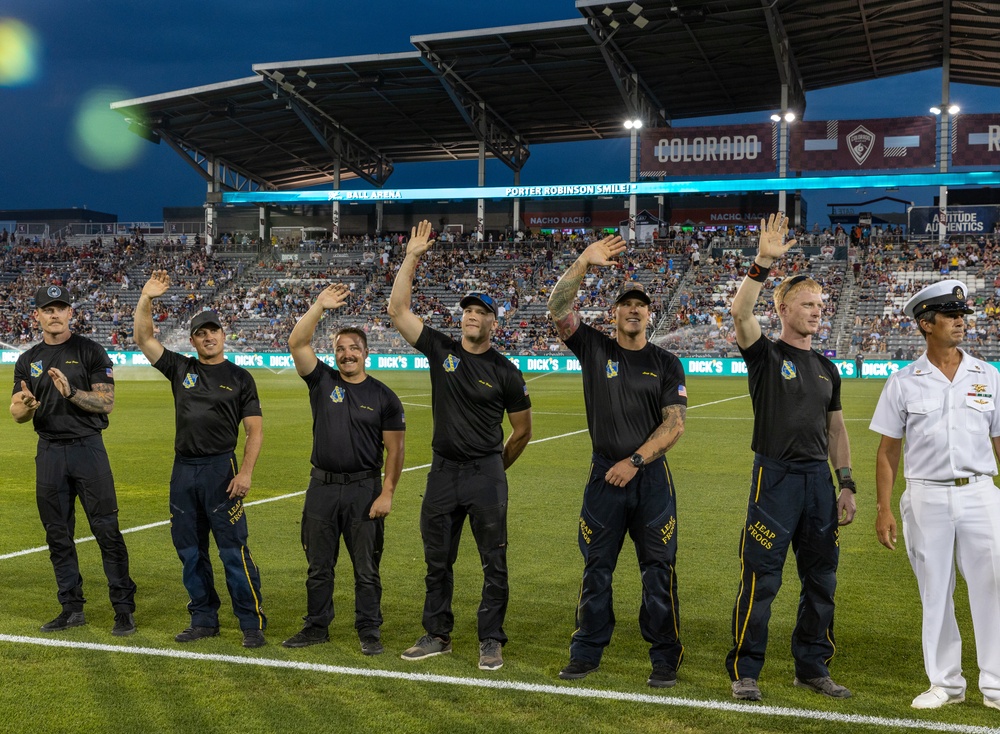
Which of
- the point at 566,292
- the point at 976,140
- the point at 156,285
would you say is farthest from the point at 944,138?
the point at 156,285

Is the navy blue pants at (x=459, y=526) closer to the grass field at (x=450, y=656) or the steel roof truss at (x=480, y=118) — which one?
the grass field at (x=450, y=656)

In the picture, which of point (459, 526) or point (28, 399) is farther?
point (28, 399)

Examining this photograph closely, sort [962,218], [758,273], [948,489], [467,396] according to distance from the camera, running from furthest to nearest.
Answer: [962,218], [467,396], [758,273], [948,489]

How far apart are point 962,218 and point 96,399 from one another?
54.5 m

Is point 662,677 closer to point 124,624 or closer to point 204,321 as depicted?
point 124,624

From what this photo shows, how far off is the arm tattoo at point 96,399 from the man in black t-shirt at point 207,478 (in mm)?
480

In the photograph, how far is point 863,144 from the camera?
50.6 meters

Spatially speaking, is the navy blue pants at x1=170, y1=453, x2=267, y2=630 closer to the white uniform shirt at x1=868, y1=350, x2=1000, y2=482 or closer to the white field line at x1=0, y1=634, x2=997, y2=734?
the white field line at x1=0, y1=634, x2=997, y2=734

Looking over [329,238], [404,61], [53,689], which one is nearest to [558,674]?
[53,689]

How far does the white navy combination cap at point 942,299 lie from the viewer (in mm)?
5574

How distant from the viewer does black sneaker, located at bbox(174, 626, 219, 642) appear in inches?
264

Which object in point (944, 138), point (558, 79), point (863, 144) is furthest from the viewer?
point (558, 79)

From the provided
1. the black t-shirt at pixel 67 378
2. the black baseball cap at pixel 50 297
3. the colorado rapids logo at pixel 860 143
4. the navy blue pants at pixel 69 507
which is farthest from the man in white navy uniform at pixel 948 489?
A: the colorado rapids logo at pixel 860 143

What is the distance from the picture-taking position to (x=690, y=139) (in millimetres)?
52625
